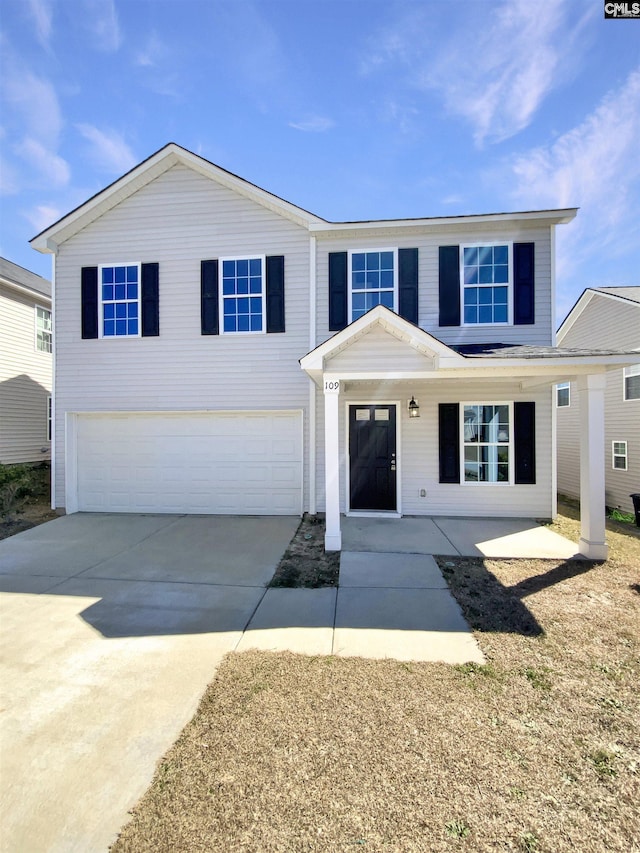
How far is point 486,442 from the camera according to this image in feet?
24.1

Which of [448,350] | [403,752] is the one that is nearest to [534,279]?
[448,350]

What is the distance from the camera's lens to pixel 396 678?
2.78m

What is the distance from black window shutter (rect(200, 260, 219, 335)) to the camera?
768 centimetres

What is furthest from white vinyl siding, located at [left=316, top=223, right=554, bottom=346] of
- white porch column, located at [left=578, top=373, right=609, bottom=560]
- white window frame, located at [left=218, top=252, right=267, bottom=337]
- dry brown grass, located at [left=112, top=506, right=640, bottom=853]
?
dry brown grass, located at [left=112, top=506, right=640, bottom=853]

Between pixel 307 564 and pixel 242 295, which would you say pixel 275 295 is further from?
pixel 307 564

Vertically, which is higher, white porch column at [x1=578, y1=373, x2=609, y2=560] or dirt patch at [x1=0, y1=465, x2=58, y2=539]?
white porch column at [x1=578, y1=373, x2=609, y2=560]

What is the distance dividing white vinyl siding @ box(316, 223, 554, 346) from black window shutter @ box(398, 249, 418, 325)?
0.36 feet

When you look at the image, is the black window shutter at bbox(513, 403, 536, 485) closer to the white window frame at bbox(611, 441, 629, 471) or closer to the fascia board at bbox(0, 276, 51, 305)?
the white window frame at bbox(611, 441, 629, 471)

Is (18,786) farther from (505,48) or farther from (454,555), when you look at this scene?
(505,48)

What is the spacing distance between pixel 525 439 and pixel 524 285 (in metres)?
2.93

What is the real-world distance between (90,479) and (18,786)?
7.10 m

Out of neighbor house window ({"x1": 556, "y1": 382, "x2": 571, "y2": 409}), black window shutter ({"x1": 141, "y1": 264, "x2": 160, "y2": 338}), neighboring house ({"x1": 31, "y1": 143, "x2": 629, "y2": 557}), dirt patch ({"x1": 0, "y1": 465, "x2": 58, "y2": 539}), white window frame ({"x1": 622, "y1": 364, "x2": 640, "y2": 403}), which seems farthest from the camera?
neighbor house window ({"x1": 556, "y1": 382, "x2": 571, "y2": 409})

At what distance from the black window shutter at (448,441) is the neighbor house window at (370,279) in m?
2.40

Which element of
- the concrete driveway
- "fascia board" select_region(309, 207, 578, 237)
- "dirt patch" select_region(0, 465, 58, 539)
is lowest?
the concrete driveway
